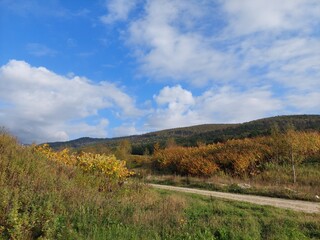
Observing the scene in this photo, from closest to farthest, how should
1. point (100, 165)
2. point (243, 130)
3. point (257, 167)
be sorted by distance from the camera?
point (100, 165), point (257, 167), point (243, 130)

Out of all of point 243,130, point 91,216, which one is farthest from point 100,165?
point 243,130

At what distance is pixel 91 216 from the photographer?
895 centimetres

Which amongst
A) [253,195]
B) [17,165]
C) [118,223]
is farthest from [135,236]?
[253,195]

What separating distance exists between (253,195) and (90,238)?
15.2 metres

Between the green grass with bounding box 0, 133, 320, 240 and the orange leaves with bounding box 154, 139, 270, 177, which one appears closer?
the green grass with bounding box 0, 133, 320, 240

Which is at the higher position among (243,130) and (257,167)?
(243,130)

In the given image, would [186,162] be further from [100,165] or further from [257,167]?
[100,165]

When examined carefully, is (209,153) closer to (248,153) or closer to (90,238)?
(248,153)

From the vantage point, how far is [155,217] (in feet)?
32.4

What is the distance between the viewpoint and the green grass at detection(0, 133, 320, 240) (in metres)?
7.75

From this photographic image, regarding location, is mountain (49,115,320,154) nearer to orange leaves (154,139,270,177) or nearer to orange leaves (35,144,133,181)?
orange leaves (154,139,270,177)

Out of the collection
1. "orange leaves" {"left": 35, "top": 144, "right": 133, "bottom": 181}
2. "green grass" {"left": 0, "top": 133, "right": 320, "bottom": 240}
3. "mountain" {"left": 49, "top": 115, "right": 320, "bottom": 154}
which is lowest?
"green grass" {"left": 0, "top": 133, "right": 320, "bottom": 240}

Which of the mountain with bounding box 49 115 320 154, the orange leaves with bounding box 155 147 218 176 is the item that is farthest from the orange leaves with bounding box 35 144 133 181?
the orange leaves with bounding box 155 147 218 176

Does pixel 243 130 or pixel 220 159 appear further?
pixel 243 130
